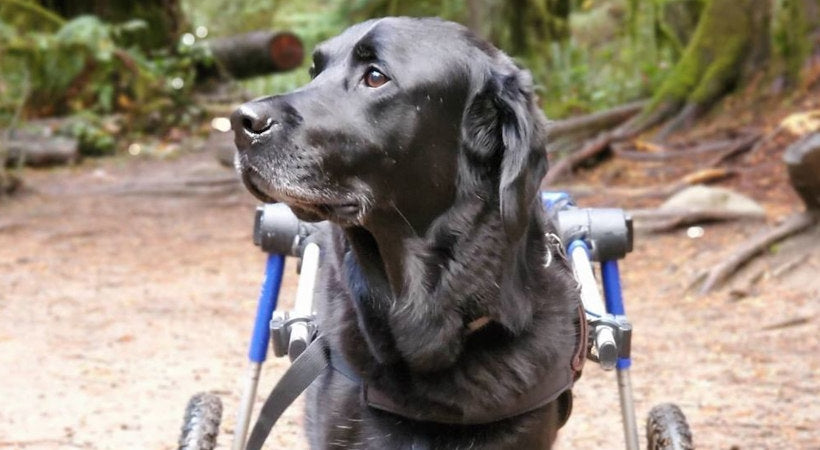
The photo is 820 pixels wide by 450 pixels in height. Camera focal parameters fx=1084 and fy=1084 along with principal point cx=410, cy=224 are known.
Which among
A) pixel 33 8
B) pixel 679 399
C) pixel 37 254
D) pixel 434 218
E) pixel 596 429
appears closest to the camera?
pixel 434 218

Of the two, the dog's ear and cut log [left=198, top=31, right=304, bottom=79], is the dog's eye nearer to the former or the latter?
the dog's ear

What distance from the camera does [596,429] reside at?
5.11 meters

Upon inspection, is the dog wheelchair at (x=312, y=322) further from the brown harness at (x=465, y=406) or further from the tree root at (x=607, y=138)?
the tree root at (x=607, y=138)

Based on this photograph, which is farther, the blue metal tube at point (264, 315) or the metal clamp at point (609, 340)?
the blue metal tube at point (264, 315)

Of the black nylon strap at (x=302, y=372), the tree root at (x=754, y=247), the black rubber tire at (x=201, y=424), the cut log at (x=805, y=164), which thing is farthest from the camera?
the tree root at (x=754, y=247)

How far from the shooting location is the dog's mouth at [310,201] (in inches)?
106

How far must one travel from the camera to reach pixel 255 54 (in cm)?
1630

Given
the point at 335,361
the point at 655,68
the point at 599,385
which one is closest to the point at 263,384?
the point at 599,385

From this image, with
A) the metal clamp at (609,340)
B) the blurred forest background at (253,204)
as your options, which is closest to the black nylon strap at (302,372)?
the metal clamp at (609,340)

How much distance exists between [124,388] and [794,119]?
7.70 metres

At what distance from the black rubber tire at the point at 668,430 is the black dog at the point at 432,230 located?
0.68 metres

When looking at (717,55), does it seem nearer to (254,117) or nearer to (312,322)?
(312,322)

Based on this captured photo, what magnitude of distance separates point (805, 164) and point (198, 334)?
4.22 metres

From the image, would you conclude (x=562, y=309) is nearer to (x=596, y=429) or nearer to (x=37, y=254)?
(x=596, y=429)
